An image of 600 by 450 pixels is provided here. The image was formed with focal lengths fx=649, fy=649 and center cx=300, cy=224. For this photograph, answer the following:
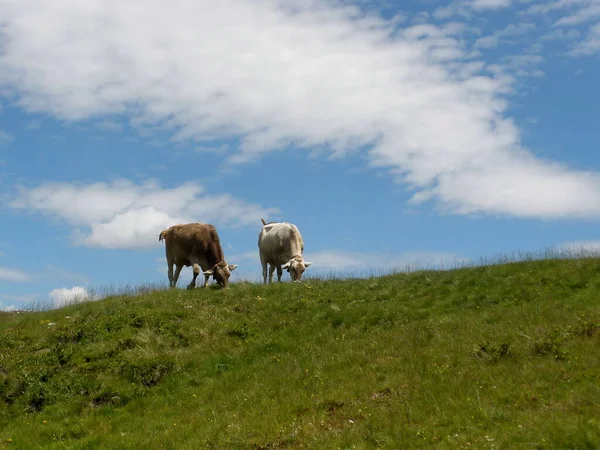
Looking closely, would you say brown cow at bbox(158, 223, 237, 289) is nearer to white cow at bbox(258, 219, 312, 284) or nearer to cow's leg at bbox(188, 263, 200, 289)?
cow's leg at bbox(188, 263, 200, 289)

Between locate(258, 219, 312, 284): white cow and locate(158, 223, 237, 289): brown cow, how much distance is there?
3019 mm

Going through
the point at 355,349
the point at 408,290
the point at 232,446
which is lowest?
the point at 232,446

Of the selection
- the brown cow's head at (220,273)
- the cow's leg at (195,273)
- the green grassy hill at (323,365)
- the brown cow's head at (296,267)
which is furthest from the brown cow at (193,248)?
the green grassy hill at (323,365)

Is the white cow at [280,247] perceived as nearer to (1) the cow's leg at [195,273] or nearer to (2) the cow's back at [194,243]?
(2) the cow's back at [194,243]

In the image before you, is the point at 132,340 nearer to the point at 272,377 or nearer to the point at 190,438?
the point at 272,377

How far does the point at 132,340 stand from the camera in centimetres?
2012

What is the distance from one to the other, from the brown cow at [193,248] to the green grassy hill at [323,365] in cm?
484

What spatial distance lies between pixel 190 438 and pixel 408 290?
11.9 m

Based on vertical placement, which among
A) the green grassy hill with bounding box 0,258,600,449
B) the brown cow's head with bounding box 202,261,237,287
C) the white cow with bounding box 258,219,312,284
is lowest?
the green grassy hill with bounding box 0,258,600,449

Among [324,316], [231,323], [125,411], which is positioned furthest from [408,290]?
[125,411]

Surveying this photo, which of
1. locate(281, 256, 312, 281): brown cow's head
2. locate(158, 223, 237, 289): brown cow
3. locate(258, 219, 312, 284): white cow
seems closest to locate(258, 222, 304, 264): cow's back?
locate(258, 219, 312, 284): white cow

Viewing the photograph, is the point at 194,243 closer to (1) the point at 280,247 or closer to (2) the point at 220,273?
(2) the point at 220,273

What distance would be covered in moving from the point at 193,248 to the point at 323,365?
53.8ft

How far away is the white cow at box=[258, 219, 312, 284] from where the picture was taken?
106 feet
